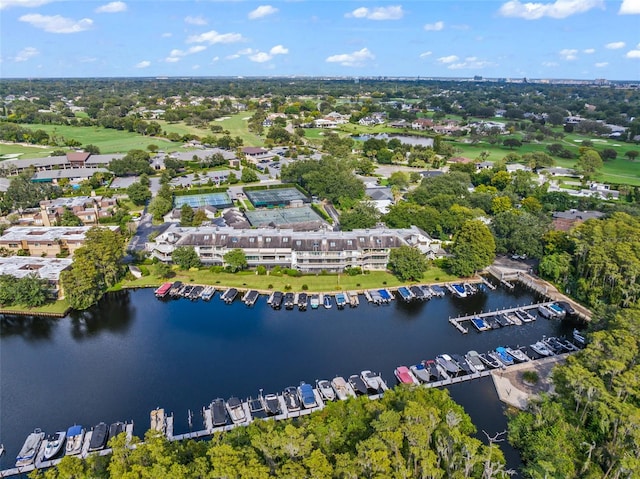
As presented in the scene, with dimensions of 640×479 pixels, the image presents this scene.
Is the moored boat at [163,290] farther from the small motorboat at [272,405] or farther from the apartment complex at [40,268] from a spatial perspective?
the small motorboat at [272,405]

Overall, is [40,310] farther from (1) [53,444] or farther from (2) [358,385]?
(2) [358,385]

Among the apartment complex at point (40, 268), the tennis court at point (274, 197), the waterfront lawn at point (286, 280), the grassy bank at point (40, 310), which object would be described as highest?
the tennis court at point (274, 197)

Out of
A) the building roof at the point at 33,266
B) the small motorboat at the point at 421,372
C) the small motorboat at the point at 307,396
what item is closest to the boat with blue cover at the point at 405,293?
the small motorboat at the point at 421,372

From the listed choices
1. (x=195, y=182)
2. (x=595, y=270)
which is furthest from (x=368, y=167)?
(x=595, y=270)

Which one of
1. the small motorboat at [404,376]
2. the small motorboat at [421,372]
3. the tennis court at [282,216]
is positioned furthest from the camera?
the tennis court at [282,216]

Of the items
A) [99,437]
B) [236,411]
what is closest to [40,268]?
[99,437]

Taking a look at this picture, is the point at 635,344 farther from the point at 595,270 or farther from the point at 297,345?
the point at 297,345
